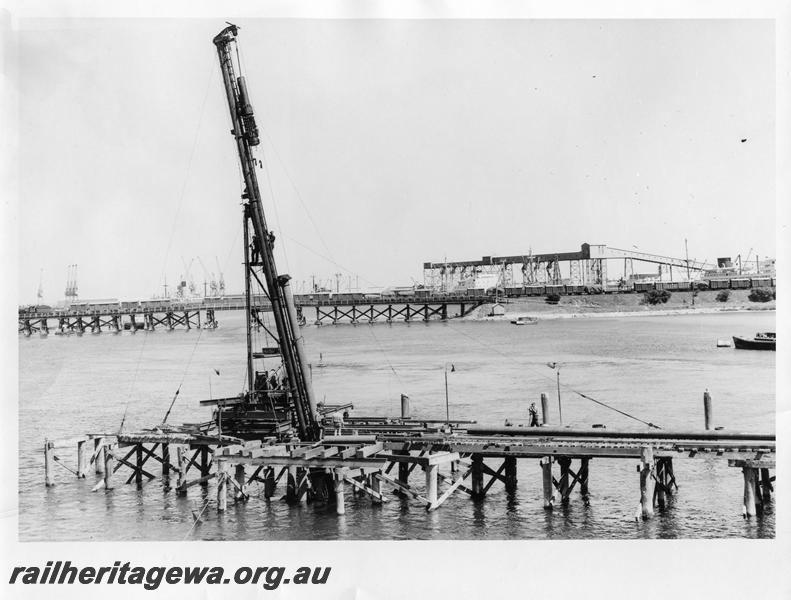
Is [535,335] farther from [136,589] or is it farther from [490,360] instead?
[136,589]

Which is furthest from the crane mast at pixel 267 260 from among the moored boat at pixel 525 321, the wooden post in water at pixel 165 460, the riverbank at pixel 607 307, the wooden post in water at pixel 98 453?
the moored boat at pixel 525 321

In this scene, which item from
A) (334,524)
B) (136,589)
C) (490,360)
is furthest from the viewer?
Result: (490,360)

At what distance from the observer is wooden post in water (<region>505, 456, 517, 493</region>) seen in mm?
23500

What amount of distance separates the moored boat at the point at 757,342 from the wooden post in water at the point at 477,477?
4544 centimetres

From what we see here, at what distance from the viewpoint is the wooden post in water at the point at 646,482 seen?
19.7 meters

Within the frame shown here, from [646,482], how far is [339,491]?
7.96m

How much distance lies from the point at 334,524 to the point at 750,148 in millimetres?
13845

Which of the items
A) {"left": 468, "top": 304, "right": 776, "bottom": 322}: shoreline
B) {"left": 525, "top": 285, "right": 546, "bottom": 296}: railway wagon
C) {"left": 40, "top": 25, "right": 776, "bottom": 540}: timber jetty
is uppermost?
{"left": 525, "top": 285, "right": 546, "bottom": 296}: railway wagon

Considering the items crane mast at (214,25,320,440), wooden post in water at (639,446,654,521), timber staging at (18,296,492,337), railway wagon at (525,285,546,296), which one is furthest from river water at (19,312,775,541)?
railway wagon at (525,285,546,296)

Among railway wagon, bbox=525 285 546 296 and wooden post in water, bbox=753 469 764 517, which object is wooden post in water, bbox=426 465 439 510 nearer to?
wooden post in water, bbox=753 469 764 517

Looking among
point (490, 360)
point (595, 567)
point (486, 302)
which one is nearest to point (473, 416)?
point (595, 567)

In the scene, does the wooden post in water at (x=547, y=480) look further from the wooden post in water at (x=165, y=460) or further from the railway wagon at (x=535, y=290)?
the railway wagon at (x=535, y=290)

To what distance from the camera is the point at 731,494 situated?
2289cm

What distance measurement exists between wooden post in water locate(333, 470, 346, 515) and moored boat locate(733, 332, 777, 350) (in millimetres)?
49285
